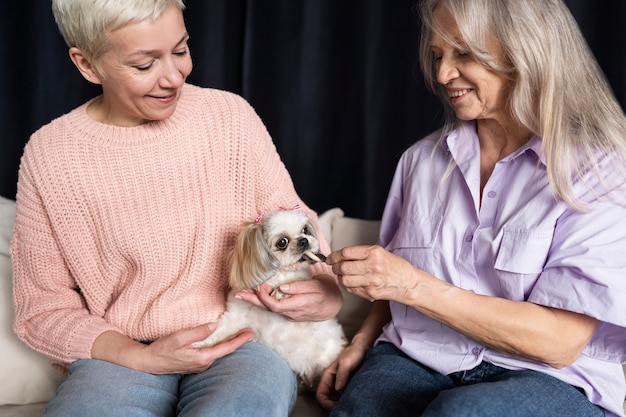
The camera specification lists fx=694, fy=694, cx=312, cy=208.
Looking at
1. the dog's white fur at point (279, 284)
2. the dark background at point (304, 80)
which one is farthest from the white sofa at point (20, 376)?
the dark background at point (304, 80)

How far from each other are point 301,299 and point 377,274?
29 cm

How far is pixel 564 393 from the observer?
57.2 inches

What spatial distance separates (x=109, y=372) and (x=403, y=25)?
5.84 feet

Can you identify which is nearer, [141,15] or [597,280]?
[597,280]

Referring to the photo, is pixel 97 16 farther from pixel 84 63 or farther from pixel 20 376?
pixel 20 376

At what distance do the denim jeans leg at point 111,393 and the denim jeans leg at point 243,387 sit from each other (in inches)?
1.8

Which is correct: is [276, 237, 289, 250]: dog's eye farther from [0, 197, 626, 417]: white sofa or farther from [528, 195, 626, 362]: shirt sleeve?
[528, 195, 626, 362]: shirt sleeve

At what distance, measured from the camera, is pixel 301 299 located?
1.70m

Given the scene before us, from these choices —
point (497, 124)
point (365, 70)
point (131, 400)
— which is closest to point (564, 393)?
point (497, 124)

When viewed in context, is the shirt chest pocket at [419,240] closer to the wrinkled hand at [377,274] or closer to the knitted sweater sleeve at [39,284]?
the wrinkled hand at [377,274]

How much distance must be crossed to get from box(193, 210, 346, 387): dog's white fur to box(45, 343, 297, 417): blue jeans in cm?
8

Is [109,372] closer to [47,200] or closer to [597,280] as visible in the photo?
[47,200]

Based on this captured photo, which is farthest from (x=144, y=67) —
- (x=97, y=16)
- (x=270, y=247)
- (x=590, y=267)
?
(x=590, y=267)

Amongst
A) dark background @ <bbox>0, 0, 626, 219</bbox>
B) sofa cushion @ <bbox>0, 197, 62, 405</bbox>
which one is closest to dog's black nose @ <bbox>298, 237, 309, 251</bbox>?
sofa cushion @ <bbox>0, 197, 62, 405</bbox>
